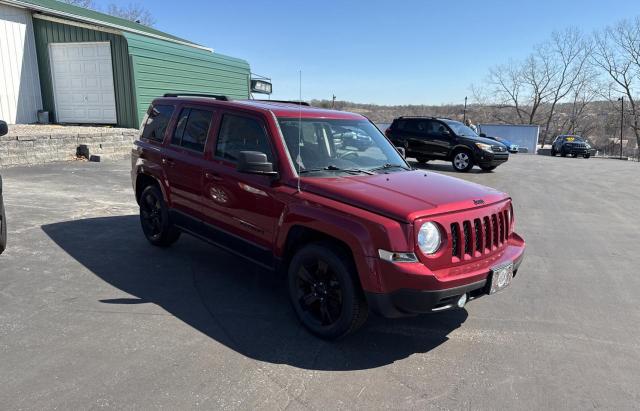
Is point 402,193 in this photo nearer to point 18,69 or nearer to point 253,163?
point 253,163

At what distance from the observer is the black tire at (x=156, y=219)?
554cm

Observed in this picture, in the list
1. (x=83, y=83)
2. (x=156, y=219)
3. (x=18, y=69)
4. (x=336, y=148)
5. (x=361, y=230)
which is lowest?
(x=156, y=219)

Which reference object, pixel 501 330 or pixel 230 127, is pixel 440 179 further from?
pixel 230 127

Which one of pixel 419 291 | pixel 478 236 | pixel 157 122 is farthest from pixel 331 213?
pixel 157 122

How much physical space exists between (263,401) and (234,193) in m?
2.08

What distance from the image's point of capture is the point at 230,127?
464cm

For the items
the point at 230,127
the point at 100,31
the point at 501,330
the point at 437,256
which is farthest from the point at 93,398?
the point at 100,31

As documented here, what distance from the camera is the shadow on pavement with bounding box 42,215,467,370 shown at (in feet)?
11.6

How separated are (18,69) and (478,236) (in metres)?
16.8

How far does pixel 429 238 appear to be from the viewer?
3.28 m

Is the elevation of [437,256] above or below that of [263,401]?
above

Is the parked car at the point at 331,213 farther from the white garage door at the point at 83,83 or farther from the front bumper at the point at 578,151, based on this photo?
the front bumper at the point at 578,151

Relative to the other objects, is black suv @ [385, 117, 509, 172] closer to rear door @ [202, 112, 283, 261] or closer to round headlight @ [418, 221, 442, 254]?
rear door @ [202, 112, 283, 261]

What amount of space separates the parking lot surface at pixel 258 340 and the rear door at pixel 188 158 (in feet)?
2.55
